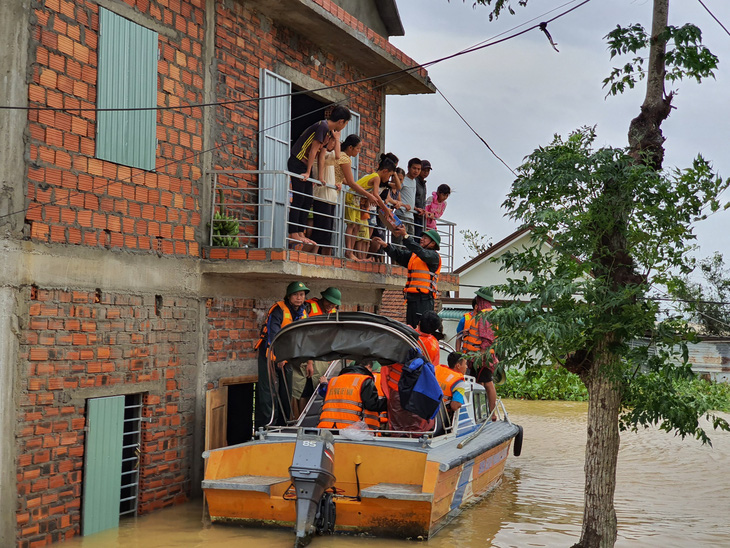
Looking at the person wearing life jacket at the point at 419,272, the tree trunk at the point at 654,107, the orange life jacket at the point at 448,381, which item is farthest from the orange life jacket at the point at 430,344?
the tree trunk at the point at 654,107

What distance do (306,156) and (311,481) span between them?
211 inches

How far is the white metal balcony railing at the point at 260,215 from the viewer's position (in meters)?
11.7

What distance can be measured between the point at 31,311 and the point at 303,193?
169 inches

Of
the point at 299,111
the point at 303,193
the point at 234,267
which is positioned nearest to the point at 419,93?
→ the point at 299,111

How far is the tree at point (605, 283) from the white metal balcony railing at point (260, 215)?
12.7 feet

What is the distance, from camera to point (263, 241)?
13.1 meters

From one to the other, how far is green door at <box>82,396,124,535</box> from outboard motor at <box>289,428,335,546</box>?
2.37 metres

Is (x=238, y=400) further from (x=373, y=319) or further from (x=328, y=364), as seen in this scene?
(x=373, y=319)

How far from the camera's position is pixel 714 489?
13922 millimetres

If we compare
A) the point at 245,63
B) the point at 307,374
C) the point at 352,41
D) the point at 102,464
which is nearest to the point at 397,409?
the point at 307,374

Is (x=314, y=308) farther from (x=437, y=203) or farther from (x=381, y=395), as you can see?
(x=437, y=203)

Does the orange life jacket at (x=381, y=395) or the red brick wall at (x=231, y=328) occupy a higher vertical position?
the red brick wall at (x=231, y=328)

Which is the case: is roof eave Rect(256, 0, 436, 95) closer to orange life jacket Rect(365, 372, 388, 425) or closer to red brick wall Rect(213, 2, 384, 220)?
red brick wall Rect(213, 2, 384, 220)

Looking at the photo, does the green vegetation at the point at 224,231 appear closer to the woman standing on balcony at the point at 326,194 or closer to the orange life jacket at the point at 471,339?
the woman standing on balcony at the point at 326,194
